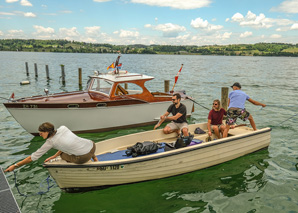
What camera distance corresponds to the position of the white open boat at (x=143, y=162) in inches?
228

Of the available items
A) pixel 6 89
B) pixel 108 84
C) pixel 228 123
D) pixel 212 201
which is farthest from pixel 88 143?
pixel 6 89

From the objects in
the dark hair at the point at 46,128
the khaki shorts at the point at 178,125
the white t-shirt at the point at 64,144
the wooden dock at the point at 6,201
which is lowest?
the wooden dock at the point at 6,201

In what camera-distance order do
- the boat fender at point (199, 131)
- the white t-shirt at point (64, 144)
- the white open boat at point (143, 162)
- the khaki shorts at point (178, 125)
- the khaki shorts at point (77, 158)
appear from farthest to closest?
the boat fender at point (199, 131), the khaki shorts at point (178, 125), the white open boat at point (143, 162), the khaki shorts at point (77, 158), the white t-shirt at point (64, 144)

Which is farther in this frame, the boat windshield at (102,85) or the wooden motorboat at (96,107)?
the boat windshield at (102,85)

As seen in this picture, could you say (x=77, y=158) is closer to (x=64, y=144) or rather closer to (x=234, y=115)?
(x=64, y=144)

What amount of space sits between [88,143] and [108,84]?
19.5 ft

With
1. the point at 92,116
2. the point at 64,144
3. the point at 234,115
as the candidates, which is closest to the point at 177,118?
the point at 234,115

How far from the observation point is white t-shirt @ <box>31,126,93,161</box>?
17.1 ft

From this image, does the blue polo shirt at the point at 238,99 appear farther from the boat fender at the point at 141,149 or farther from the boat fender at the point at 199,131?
the boat fender at the point at 141,149

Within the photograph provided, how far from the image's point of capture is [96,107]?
1036 centimetres

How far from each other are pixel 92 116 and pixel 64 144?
533cm

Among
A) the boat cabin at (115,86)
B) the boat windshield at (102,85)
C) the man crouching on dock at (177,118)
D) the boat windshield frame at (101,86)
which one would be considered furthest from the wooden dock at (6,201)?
the boat windshield at (102,85)

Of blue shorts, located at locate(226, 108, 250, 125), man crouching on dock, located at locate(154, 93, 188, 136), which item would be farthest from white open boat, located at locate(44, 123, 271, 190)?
blue shorts, located at locate(226, 108, 250, 125)

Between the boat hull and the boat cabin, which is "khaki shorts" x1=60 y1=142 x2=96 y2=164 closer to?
the boat hull
